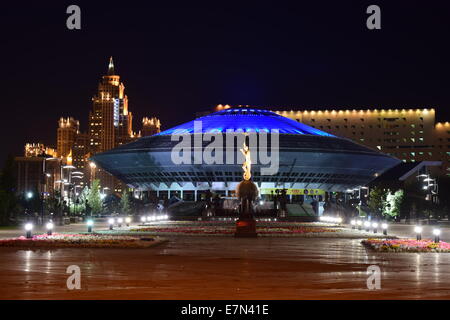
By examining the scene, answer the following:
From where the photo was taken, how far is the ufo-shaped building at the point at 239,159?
12469cm

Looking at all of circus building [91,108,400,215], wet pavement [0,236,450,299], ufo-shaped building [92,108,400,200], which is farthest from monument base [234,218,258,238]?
circus building [91,108,400,215]

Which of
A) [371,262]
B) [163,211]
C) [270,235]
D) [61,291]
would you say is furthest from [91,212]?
[61,291]

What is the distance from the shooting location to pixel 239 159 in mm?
125250

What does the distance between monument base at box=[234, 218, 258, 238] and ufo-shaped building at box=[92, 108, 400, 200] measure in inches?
3163

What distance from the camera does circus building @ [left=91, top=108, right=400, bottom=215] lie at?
125 meters

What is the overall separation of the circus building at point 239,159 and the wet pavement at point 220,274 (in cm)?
9552
